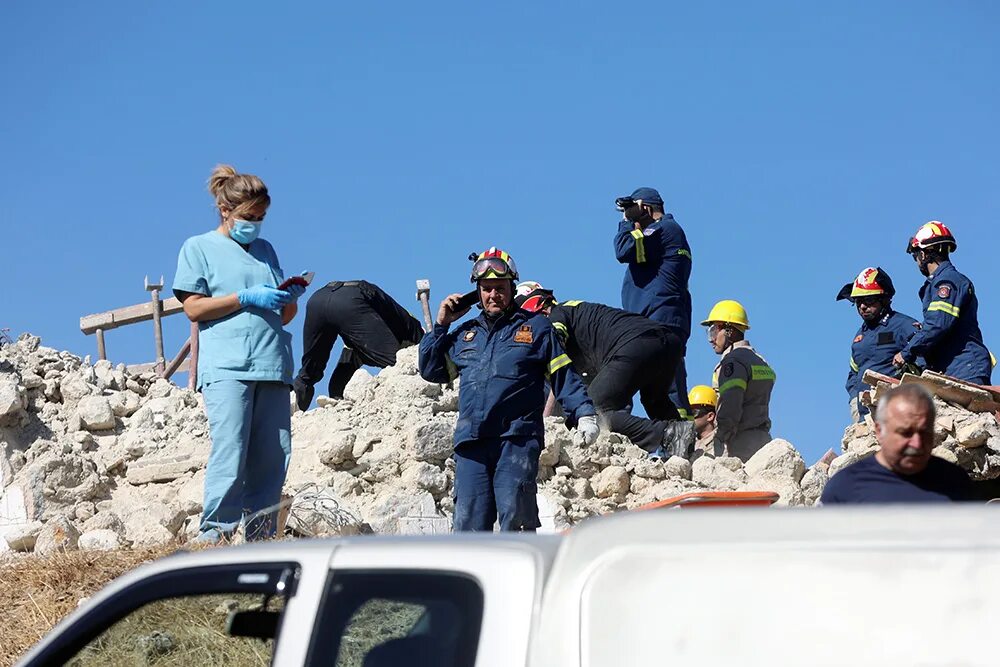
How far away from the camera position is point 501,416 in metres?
7.49

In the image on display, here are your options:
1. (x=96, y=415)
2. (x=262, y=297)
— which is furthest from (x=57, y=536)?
(x=96, y=415)

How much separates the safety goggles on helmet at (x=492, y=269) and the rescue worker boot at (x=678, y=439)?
13.6ft

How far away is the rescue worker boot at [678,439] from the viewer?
455 inches

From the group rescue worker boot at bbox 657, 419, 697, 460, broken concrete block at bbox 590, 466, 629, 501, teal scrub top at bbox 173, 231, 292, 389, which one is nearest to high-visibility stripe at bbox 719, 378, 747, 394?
rescue worker boot at bbox 657, 419, 697, 460

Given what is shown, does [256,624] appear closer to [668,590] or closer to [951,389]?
[668,590]

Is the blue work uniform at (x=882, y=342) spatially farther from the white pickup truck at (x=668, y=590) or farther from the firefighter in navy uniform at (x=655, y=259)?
the white pickup truck at (x=668, y=590)

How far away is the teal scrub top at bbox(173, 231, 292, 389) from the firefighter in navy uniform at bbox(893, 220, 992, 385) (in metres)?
5.56

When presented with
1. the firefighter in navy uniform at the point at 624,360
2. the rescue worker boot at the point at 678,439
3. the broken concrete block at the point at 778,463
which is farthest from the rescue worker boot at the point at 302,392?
the broken concrete block at the point at 778,463

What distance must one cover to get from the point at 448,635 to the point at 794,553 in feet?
2.68

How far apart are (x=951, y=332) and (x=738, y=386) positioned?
2.09 meters

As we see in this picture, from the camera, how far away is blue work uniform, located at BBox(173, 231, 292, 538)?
7273 millimetres

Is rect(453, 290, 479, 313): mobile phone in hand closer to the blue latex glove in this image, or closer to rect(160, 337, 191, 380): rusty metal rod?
the blue latex glove

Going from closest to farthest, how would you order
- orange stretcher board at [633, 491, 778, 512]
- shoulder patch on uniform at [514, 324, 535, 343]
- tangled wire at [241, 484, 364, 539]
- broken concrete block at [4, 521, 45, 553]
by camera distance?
orange stretcher board at [633, 491, 778, 512] → shoulder patch on uniform at [514, 324, 535, 343] → tangled wire at [241, 484, 364, 539] → broken concrete block at [4, 521, 45, 553]

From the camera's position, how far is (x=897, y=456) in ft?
16.2
